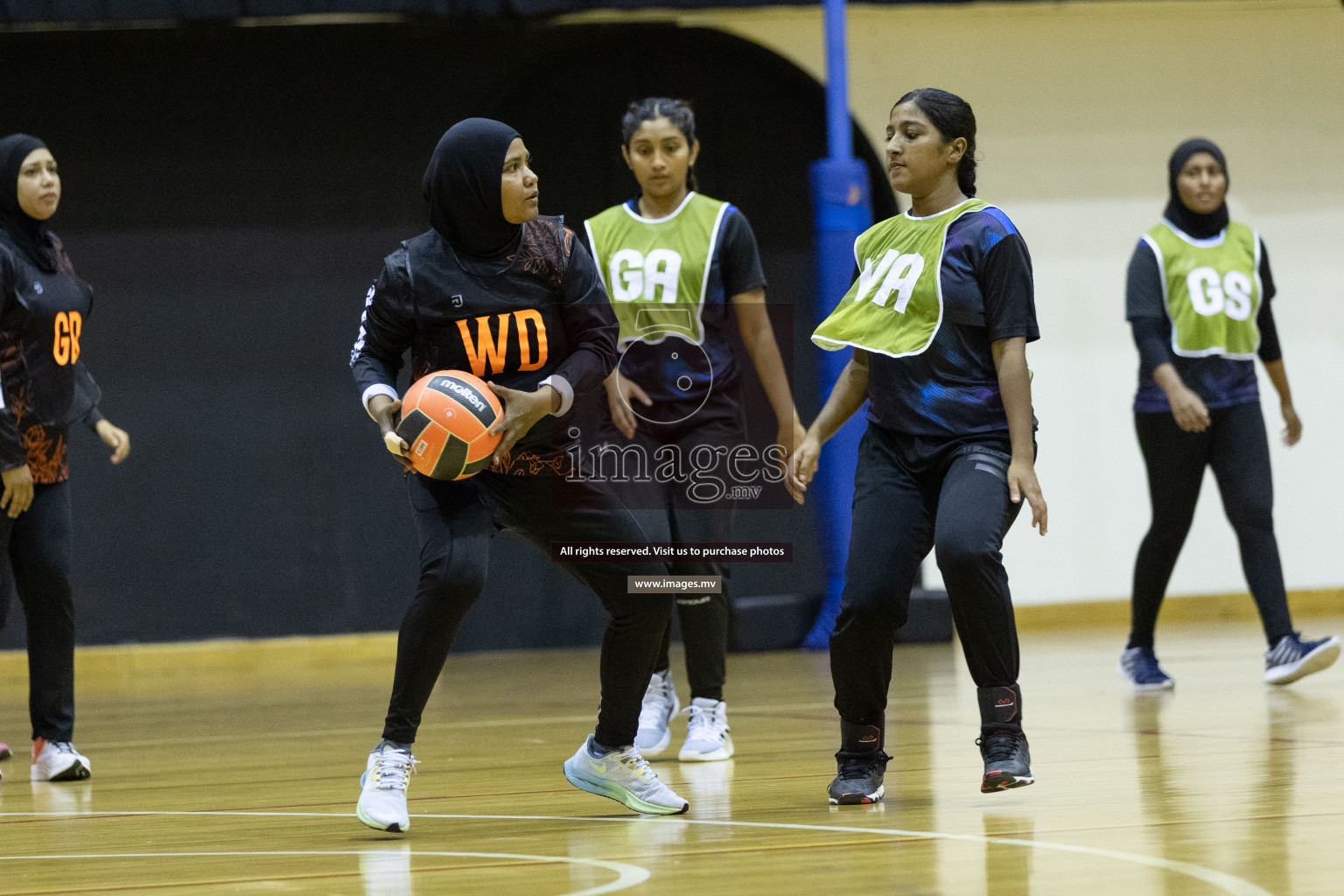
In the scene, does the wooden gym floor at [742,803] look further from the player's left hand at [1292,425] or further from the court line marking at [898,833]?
the player's left hand at [1292,425]

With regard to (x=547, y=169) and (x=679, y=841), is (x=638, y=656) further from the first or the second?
(x=547, y=169)

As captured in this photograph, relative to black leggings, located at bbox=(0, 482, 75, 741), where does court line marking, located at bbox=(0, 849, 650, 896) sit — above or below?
below

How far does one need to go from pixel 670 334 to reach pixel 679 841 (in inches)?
72.7

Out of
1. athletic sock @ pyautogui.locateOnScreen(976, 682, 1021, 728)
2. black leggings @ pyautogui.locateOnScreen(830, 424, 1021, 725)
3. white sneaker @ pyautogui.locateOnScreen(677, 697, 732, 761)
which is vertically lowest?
white sneaker @ pyautogui.locateOnScreen(677, 697, 732, 761)

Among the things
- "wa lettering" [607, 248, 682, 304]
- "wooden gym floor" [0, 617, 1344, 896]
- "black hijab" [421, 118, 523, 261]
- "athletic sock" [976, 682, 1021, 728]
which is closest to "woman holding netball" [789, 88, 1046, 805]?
"athletic sock" [976, 682, 1021, 728]

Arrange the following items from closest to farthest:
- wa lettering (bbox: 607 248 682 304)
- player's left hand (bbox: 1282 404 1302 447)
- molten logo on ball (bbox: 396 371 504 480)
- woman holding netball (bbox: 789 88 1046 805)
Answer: molten logo on ball (bbox: 396 371 504 480)
woman holding netball (bbox: 789 88 1046 805)
wa lettering (bbox: 607 248 682 304)
player's left hand (bbox: 1282 404 1302 447)

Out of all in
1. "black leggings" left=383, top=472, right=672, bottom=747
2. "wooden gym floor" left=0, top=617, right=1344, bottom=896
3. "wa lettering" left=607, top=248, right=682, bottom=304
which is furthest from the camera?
"wa lettering" left=607, top=248, right=682, bottom=304

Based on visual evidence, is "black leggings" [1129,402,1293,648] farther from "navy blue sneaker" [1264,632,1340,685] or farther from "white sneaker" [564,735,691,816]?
"white sneaker" [564,735,691,816]

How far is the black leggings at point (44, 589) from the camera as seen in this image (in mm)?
4352

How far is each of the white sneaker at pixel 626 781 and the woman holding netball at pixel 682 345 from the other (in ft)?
3.03

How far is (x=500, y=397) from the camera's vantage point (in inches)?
121

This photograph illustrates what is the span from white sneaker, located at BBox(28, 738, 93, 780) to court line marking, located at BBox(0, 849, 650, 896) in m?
1.23

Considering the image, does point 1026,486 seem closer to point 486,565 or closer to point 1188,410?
point 486,565

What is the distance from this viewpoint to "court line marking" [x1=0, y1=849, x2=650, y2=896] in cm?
247
